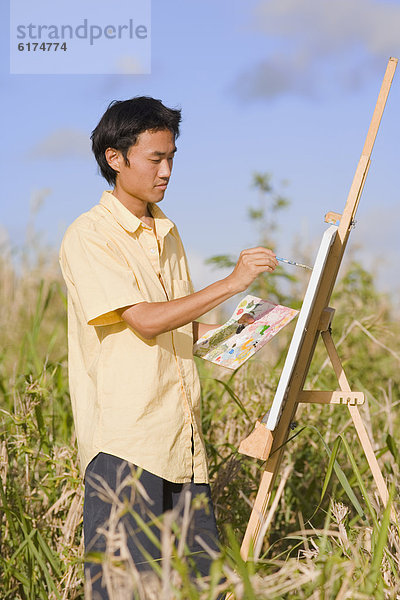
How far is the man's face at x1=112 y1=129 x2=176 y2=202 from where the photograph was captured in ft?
7.41

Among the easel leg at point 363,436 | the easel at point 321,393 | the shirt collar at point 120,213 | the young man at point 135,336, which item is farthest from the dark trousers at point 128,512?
the shirt collar at point 120,213

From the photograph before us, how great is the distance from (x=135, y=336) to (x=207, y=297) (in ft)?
0.87

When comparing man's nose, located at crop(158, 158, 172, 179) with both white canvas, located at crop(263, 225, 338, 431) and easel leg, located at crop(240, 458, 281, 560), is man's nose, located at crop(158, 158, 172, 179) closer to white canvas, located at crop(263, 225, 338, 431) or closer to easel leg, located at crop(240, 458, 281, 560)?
white canvas, located at crop(263, 225, 338, 431)

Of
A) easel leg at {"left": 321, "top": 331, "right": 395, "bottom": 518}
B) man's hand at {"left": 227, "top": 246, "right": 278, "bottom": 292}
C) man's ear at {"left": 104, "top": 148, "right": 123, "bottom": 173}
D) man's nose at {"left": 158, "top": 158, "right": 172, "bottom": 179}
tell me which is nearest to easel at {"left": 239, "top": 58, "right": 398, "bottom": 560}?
easel leg at {"left": 321, "top": 331, "right": 395, "bottom": 518}

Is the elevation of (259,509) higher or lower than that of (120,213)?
lower

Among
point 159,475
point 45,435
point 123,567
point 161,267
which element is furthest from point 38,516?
point 123,567

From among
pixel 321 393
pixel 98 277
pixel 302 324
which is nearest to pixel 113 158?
pixel 98 277

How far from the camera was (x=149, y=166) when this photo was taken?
226 cm

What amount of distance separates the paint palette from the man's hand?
A: 236 millimetres

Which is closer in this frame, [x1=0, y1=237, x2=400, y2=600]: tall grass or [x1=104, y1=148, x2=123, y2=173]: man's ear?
[x1=0, y1=237, x2=400, y2=600]: tall grass

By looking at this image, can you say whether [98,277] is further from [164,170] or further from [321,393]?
[321,393]

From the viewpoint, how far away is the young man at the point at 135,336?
6.87ft

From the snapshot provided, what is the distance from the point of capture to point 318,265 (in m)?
2.02

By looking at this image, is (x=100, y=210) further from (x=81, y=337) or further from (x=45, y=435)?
(x=45, y=435)
